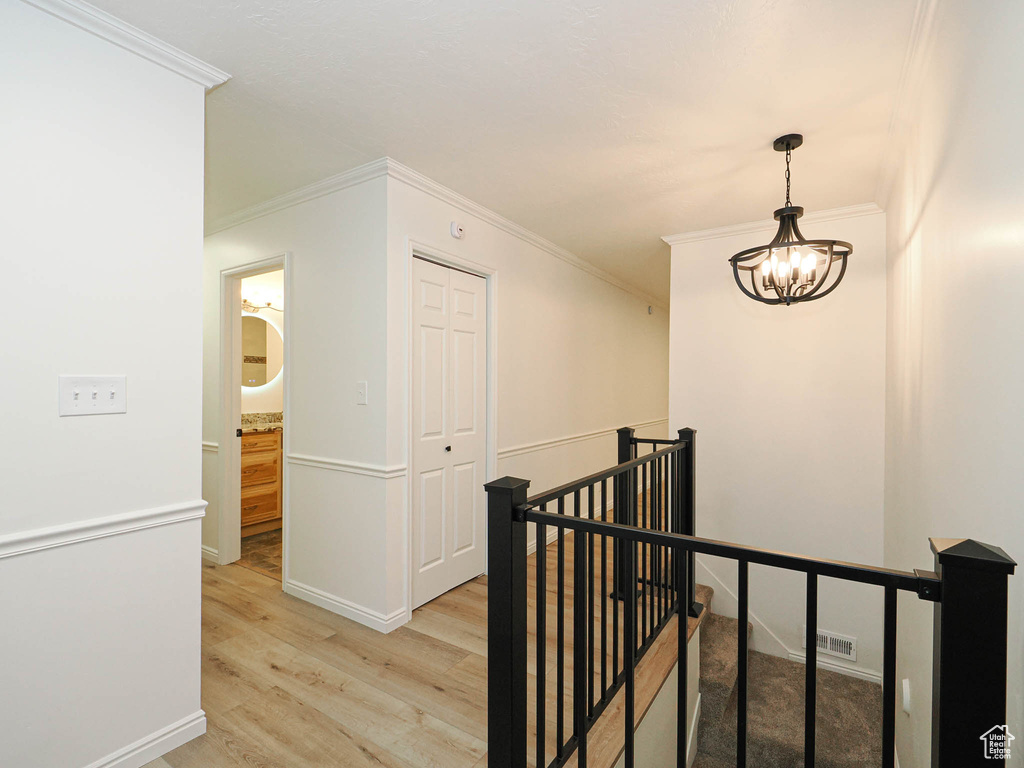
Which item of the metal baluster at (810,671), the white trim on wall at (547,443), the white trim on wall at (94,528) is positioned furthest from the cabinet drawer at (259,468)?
the metal baluster at (810,671)

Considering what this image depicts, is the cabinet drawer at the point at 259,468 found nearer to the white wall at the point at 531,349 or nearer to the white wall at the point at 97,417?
the white wall at the point at 531,349

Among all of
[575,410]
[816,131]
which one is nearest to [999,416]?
[816,131]

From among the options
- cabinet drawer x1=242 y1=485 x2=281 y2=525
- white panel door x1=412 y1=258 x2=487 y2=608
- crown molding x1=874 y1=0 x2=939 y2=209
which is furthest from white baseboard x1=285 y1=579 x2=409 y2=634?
crown molding x1=874 y1=0 x2=939 y2=209

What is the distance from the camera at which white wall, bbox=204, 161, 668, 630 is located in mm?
2670

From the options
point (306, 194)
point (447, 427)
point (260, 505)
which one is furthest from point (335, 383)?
point (260, 505)

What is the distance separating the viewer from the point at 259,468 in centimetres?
426

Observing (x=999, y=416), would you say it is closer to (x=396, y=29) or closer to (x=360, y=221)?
(x=396, y=29)

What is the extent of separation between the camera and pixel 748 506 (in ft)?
11.8

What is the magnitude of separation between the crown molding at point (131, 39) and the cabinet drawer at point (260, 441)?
2941mm

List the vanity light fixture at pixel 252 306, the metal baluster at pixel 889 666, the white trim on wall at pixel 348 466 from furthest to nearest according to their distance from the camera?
1. the vanity light fixture at pixel 252 306
2. the white trim on wall at pixel 348 466
3. the metal baluster at pixel 889 666

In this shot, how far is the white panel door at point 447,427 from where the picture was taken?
292cm

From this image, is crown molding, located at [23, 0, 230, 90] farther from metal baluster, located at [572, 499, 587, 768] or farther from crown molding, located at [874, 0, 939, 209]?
crown molding, located at [874, 0, 939, 209]

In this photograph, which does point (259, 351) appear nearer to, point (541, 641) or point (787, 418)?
point (541, 641)

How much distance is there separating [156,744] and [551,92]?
2837mm
